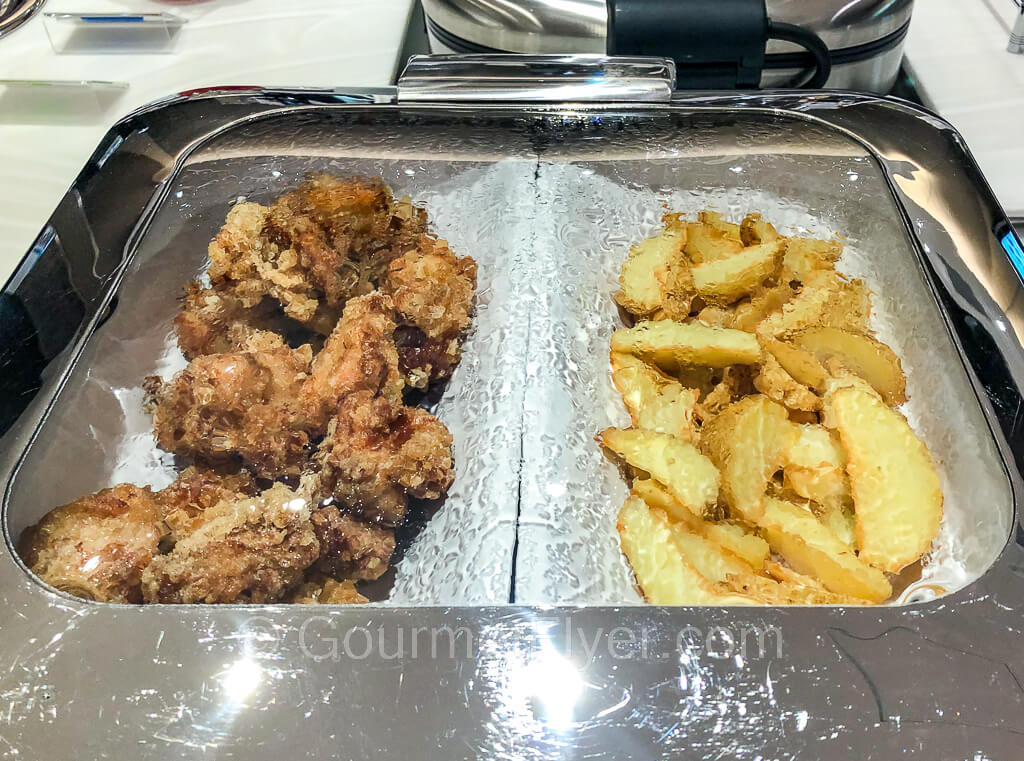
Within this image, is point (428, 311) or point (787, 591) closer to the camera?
point (787, 591)

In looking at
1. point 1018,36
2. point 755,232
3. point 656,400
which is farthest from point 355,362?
point 1018,36

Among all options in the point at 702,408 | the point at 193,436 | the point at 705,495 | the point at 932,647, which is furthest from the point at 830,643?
the point at 193,436

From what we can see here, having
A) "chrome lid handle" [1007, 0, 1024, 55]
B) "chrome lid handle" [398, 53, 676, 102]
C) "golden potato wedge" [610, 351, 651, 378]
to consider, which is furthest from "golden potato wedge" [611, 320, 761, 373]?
"chrome lid handle" [1007, 0, 1024, 55]

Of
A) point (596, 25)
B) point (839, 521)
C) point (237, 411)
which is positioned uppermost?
point (596, 25)

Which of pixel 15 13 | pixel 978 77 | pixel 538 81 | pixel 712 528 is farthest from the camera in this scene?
pixel 15 13

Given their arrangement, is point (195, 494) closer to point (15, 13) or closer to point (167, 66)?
point (167, 66)

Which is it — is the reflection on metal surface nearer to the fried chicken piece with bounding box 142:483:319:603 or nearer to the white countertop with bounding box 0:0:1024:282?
the fried chicken piece with bounding box 142:483:319:603

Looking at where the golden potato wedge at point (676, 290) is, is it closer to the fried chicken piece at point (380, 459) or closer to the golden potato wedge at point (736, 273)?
the golden potato wedge at point (736, 273)
